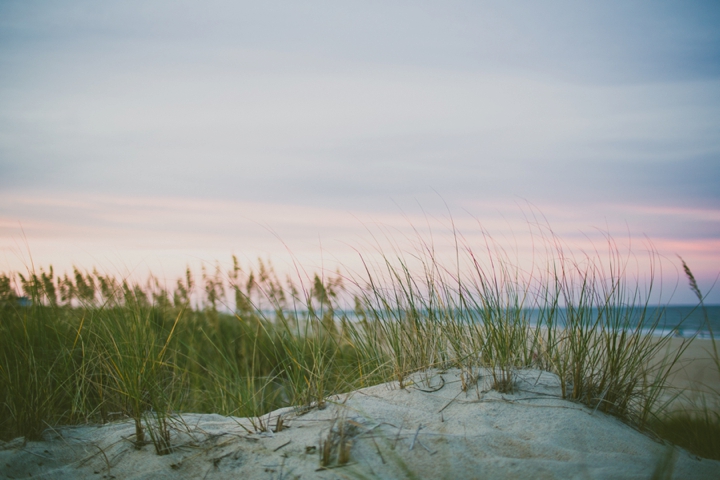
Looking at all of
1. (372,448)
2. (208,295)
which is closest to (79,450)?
(372,448)

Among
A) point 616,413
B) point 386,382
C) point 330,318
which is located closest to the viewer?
point 616,413

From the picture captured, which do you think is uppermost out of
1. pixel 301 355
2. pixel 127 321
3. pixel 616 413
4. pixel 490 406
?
pixel 127 321

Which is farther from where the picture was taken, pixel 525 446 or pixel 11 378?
pixel 11 378

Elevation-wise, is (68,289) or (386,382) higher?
(68,289)

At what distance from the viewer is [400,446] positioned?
5.69 ft

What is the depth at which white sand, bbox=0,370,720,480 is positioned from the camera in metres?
1.63

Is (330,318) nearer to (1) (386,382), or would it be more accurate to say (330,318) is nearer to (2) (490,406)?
(1) (386,382)

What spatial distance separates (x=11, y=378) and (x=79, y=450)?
63 cm

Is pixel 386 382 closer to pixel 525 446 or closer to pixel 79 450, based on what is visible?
pixel 525 446

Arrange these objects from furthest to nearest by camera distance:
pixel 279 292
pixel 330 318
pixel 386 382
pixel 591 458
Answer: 1. pixel 279 292
2. pixel 330 318
3. pixel 386 382
4. pixel 591 458

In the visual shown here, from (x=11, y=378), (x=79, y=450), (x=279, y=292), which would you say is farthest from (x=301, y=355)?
(x=279, y=292)

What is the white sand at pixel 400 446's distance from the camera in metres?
1.63

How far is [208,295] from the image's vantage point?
5117 millimetres

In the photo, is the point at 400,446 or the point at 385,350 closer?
the point at 400,446
